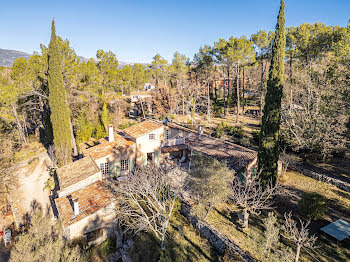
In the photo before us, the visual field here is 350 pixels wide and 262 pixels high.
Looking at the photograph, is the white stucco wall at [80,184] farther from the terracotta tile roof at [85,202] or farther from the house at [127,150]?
the house at [127,150]

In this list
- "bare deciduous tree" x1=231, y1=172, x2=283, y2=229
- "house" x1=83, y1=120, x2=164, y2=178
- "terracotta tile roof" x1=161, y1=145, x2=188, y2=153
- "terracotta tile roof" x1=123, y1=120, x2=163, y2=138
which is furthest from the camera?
"terracotta tile roof" x1=161, y1=145, x2=188, y2=153

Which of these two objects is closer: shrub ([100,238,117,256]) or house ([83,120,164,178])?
shrub ([100,238,117,256])

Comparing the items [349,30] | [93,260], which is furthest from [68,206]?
[349,30]

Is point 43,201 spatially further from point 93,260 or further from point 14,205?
point 93,260

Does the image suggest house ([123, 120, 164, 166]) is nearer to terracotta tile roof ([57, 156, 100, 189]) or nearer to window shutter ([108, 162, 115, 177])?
window shutter ([108, 162, 115, 177])

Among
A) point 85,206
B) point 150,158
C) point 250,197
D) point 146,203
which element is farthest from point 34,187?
point 250,197

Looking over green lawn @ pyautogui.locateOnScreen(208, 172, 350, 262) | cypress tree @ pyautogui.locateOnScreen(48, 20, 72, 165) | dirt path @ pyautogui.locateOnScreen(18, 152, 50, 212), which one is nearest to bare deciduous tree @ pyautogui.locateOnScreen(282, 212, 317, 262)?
green lawn @ pyautogui.locateOnScreen(208, 172, 350, 262)

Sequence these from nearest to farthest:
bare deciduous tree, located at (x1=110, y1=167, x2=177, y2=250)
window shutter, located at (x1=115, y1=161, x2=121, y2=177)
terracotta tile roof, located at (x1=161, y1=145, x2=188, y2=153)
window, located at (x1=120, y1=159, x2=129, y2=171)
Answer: bare deciduous tree, located at (x1=110, y1=167, x2=177, y2=250), window shutter, located at (x1=115, y1=161, x2=121, y2=177), window, located at (x1=120, y1=159, x2=129, y2=171), terracotta tile roof, located at (x1=161, y1=145, x2=188, y2=153)

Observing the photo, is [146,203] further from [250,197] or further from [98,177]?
[250,197]
